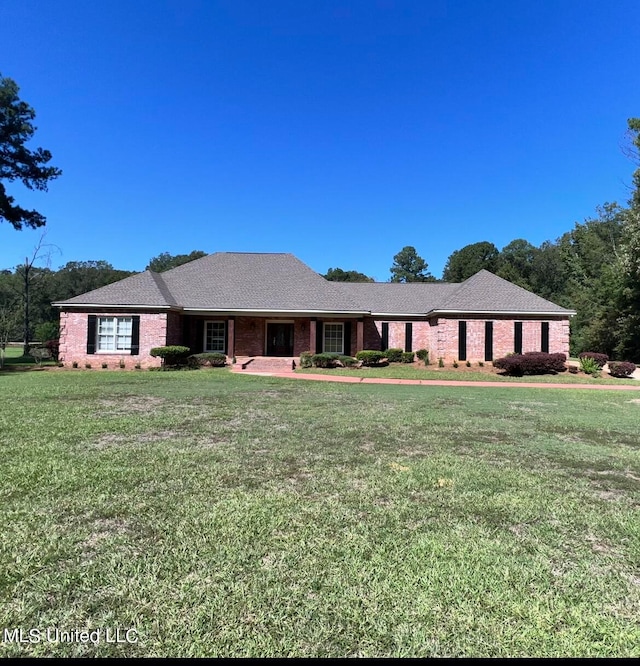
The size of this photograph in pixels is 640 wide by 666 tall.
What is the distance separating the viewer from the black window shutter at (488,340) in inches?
880

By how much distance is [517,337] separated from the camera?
2227 centimetres

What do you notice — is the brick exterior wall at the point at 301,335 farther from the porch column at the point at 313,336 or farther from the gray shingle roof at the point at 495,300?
the gray shingle roof at the point at 495,300

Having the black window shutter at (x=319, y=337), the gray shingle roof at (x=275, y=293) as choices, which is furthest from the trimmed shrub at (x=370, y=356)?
the black window shutter at (x=319, y=337)

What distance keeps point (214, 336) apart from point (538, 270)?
54020mm

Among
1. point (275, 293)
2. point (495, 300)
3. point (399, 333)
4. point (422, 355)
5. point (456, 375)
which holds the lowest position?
point (456, 375)

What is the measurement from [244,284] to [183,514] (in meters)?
21.1

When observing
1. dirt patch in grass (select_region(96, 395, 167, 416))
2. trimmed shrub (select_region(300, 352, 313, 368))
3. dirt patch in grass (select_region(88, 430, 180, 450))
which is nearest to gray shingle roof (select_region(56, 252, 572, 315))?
trimmed shrub (select_region(300, 352, 313, 368))

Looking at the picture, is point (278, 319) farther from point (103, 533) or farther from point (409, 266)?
point (409, 266)

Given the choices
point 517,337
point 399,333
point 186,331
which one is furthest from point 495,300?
point 186,331

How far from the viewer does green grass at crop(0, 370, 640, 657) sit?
7.30 ft

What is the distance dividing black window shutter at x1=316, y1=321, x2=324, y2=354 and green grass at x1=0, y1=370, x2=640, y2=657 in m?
15.8

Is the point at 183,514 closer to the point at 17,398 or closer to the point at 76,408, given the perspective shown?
the point at 76,408

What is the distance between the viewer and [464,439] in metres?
6.62
